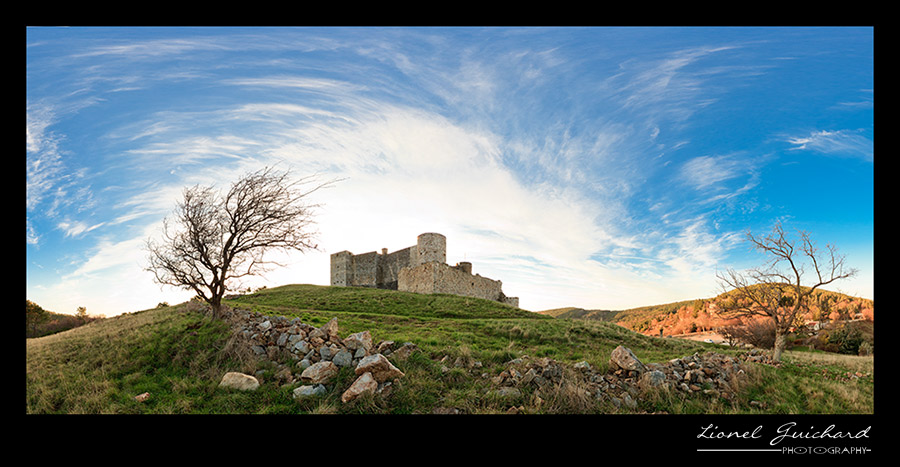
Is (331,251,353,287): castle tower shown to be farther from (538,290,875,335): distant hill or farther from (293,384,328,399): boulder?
(293,384,328,399): boulder

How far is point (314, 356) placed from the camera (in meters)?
9.16

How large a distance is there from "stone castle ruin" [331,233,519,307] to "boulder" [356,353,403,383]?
3310 centimetres

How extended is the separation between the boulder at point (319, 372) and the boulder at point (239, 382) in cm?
106

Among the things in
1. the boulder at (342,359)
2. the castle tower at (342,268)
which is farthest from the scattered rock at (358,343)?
the castle tower at (342,268)

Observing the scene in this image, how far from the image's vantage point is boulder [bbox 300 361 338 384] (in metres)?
8.02

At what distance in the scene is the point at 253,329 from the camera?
37.0 feet

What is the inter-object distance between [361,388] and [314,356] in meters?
2.47

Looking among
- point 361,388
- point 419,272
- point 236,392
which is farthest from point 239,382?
point 419,272

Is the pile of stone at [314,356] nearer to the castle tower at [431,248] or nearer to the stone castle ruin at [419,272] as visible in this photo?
the stone castle ruin at [419,272]

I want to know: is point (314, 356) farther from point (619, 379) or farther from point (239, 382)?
point (619, 379)

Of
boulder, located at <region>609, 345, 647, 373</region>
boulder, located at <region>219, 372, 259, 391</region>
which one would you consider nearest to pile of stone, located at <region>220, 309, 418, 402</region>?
boulder, located at <region>219, 372, 259, 391</region>

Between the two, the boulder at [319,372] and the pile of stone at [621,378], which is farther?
the boulder at [319,372]

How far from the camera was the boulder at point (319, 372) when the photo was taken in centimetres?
802
